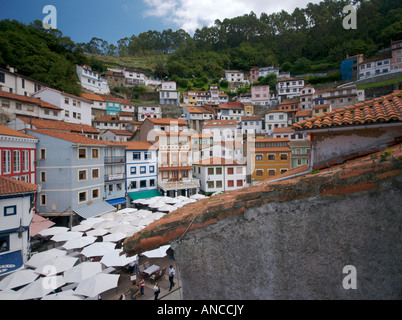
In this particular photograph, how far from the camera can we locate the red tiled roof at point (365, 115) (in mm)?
4020

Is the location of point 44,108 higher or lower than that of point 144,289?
higher

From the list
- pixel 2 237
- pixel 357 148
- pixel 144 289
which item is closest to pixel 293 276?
pixel 357 148

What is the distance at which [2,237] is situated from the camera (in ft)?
44.2

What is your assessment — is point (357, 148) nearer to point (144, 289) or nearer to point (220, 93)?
point (144, 289)

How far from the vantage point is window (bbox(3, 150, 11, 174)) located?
53.1 feet

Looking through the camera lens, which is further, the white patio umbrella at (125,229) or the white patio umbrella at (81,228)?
the white patio umbrella at (81,228)

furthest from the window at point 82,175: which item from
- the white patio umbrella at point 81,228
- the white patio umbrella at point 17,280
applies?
the white patio umbrella at point 17,280

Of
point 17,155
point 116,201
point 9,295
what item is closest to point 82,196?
point 116,201

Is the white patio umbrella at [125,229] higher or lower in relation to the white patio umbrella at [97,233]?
higher

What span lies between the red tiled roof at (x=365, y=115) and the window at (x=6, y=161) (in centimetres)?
2014

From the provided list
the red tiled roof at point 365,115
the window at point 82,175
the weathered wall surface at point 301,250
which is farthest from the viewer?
the window at point 82,175

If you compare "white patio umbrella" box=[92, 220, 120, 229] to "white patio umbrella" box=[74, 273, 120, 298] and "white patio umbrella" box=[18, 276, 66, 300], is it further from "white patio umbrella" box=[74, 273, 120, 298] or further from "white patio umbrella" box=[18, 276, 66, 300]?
"white patio umbrella" box=[74, 273, 120, 298]

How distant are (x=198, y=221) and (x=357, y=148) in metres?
3.67

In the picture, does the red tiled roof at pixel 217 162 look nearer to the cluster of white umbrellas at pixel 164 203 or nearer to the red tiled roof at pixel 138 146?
the cluster of white umbrellas at pixel 164 203
